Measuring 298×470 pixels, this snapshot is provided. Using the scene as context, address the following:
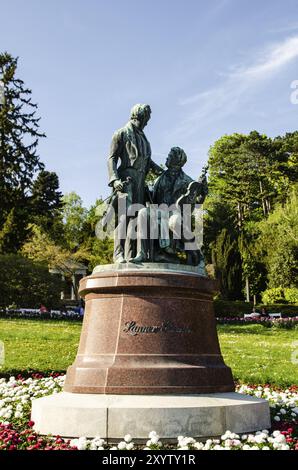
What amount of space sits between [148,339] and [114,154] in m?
3.05

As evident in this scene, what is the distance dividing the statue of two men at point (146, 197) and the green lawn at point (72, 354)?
4333 millimetres

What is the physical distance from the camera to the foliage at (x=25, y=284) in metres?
28.9

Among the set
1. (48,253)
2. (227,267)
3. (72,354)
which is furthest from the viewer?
(227,267)

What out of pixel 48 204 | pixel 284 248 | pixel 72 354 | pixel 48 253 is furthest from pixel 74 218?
pixel 72 354

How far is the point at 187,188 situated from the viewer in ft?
29.0

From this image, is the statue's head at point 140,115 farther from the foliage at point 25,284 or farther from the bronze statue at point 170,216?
the foliage at point 25,284

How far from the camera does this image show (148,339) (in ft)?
23.1

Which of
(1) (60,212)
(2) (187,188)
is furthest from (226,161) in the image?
(2) (187,188)

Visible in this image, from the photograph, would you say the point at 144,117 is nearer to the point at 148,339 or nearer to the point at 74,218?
the point at 148,339

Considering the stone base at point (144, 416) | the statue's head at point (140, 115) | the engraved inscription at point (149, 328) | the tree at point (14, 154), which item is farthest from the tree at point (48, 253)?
the stone base at point (144, 416)

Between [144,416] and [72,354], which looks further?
[72,354]

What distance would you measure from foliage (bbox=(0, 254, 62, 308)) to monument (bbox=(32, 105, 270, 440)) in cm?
2115

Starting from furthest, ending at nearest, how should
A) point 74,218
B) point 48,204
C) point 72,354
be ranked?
point 74,218
point 48,204
point 72,354

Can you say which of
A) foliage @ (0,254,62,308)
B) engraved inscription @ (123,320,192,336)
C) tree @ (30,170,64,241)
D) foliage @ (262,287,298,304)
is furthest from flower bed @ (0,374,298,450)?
tree @ (30,170,64,241)
